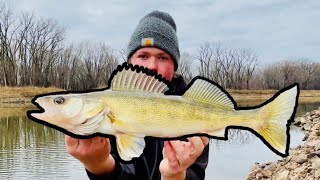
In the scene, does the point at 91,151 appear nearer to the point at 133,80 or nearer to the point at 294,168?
the point at 133,80

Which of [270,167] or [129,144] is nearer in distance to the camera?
[129,144]

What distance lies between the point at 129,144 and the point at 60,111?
7.6 inches

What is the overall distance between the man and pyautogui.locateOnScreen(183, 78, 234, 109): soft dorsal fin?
56 millimetres

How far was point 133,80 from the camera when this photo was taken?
1.24 metres

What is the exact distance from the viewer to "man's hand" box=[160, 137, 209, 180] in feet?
4.40

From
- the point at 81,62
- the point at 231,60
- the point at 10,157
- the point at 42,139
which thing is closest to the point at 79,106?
the point at 10,157

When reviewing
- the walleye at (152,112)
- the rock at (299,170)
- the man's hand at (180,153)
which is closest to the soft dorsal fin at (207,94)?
the walleye at (152,112)

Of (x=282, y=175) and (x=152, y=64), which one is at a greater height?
(x=152, y=64)

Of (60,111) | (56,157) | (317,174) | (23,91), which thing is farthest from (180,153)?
(23,91)

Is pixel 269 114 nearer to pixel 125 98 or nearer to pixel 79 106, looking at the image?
pixel 125 98

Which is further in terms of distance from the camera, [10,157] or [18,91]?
[18,91]

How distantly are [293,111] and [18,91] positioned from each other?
14.1 meters

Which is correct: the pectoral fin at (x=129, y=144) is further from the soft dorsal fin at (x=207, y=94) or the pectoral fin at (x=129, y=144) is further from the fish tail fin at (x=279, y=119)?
the fish tail fin at (x=279, y=119)

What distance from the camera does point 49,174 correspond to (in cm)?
823
